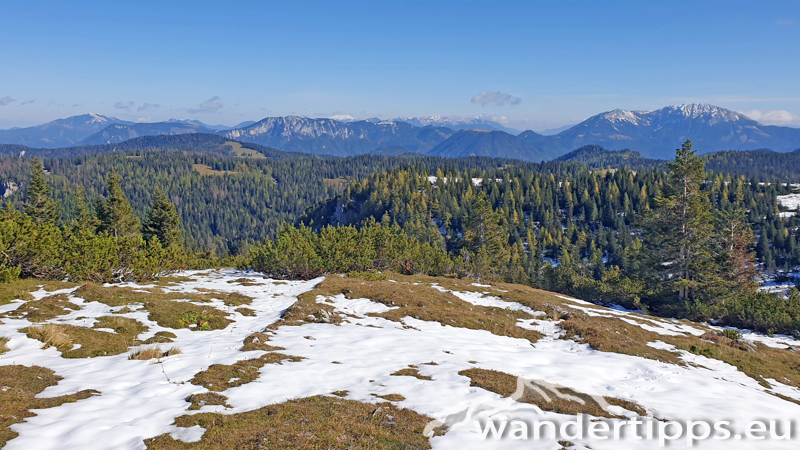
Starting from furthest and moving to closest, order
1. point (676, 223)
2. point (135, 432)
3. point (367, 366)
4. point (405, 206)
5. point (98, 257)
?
1. point (405, 206)
2. point (676, 223)
3. point (98, 257)
4. point (367, 366)
5. point (135, 432)

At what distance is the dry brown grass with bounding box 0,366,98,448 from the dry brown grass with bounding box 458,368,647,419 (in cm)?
1184

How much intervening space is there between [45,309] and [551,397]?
915 inches

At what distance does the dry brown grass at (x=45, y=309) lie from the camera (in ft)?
59.4

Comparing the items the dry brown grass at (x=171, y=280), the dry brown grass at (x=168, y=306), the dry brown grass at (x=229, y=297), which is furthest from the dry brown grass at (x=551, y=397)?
the dry brown grass at (x=171, y=280)

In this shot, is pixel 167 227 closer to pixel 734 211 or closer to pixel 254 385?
pixel 254 385

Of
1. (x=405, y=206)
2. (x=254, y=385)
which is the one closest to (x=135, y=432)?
(x=254, y=385)

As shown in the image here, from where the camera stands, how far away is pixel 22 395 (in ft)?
33.0

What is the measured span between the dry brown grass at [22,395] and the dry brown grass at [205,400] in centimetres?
Result: 273

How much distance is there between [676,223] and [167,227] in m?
70.5

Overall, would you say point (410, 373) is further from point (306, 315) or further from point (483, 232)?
point (483, 232)

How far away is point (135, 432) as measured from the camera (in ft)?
28.8

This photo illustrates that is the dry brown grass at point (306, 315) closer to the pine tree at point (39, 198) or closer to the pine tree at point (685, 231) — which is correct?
the pine tree at point (685, 231)

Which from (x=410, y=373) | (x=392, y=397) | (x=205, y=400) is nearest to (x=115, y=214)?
(x=205, y=400)

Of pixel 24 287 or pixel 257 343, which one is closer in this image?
pixel 257 343
